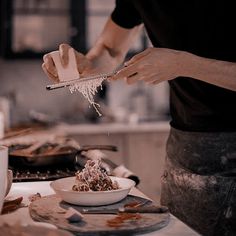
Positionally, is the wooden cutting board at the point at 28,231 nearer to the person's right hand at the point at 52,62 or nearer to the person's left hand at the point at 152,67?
the person's left hand at the point at 152,67

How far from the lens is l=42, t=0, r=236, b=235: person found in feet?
5.25

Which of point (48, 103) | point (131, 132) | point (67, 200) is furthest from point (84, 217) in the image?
point (48, 103)

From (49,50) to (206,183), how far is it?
9.52ft

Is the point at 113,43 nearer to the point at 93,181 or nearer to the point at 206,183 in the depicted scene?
the point at 206,183

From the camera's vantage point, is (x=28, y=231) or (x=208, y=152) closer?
(x=28, y=231)

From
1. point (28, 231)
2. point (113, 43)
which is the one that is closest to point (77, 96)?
point (113, 43)

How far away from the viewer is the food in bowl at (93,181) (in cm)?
127

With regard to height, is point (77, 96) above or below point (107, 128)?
above

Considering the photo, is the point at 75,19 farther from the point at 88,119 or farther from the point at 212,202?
the point at 212,202

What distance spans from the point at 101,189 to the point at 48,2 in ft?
10.9

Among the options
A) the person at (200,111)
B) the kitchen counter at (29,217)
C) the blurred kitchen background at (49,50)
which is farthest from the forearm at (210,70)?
the blurred kitchen background at (49,50)

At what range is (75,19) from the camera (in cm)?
431

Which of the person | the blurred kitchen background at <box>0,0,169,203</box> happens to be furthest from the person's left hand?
the blurred kitchen background at <box>0,0,169,203</box>

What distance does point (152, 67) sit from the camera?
1371 millimetres
